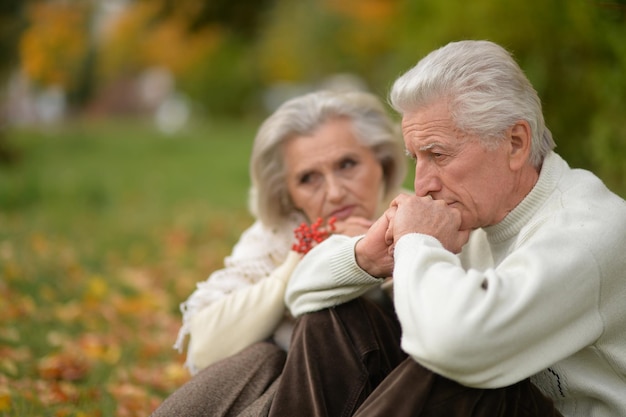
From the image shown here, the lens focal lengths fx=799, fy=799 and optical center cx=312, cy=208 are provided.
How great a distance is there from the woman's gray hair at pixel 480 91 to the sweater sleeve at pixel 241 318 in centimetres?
112

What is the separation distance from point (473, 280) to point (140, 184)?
9.72 m

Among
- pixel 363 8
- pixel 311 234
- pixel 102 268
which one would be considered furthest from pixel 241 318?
pixel 363 8

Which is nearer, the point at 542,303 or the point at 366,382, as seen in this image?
the point at 542,303

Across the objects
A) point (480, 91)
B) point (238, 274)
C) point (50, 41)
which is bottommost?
point (238, 274)

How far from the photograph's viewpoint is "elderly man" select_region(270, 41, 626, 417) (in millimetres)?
2158

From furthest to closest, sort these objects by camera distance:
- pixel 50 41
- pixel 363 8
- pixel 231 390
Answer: pixel 363 8 → pixel 50 41 → pixel 231 390

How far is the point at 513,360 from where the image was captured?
2.17 metres

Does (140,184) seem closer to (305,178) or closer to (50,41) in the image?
(50,41)

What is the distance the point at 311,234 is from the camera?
3.33 metres

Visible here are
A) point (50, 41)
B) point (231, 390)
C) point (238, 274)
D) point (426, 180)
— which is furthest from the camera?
point (50, 41)

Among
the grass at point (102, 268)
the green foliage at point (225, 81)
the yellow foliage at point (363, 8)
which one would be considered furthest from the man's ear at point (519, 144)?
the green foliage at point (225, 81)

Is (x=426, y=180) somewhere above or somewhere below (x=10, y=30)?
below

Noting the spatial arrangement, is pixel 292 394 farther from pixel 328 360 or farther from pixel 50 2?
pixel 50 2

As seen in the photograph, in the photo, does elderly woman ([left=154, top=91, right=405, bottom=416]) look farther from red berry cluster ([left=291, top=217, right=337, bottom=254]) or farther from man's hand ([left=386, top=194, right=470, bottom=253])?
man's hand ([left=386, top=194, right=470, bottom=253])
